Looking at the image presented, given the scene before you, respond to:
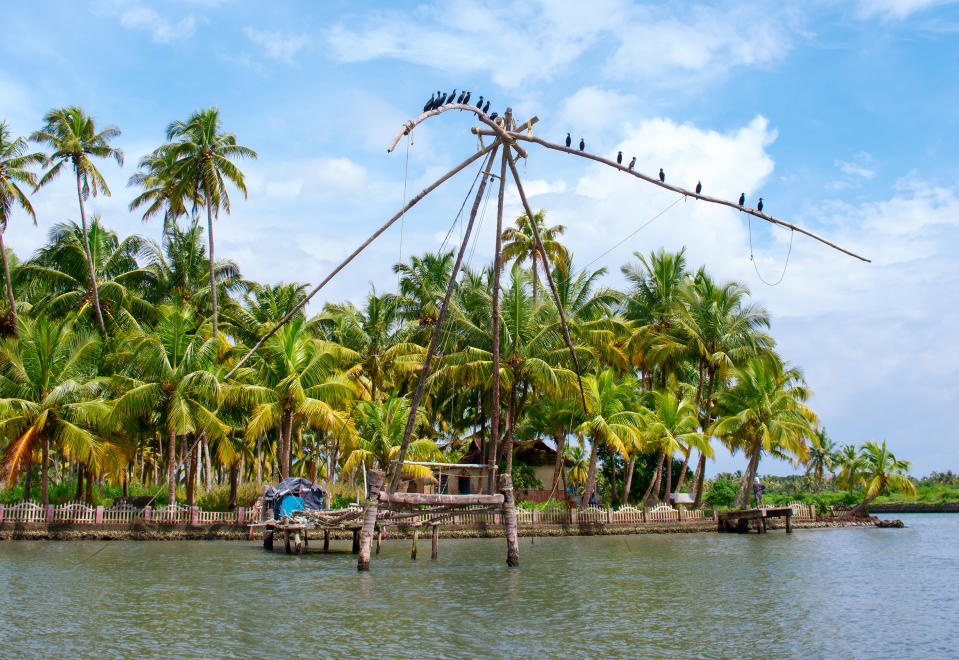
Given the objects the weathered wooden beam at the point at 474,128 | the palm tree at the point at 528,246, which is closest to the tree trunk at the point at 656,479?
the palm tree at the point at 528,246

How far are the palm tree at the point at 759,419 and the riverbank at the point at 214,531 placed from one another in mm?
5757

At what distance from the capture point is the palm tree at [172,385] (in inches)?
1108

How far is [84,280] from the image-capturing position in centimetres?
3725

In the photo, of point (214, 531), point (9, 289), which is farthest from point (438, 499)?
point (9, 289)

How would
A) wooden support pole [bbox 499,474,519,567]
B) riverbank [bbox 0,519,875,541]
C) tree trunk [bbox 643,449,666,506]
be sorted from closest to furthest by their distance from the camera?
wooden support pole [bbox 499,474,519,567], riverbank [bbox 0,519,875,541], tree trunk [bbox 643,449,666,506]

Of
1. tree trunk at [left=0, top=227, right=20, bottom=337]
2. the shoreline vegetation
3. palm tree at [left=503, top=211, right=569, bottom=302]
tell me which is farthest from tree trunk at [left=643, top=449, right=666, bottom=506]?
tree trunk at [left=0, top=227, right=20, bottom=337]

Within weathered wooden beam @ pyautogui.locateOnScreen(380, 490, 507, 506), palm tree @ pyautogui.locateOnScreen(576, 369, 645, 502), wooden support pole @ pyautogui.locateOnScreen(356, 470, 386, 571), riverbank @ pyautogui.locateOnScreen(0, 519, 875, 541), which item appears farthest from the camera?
palm tree @ pyautogui.locateOnScreen(576, 369, 645, 502)

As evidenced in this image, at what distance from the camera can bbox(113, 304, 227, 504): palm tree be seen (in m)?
28.1

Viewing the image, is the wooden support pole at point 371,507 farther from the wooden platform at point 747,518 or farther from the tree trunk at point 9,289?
the wooden platform at point 747,518

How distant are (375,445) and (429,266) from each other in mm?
13594

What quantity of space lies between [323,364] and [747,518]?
20.2m

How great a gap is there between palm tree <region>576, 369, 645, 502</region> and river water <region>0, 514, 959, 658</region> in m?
8.04

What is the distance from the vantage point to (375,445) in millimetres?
31969

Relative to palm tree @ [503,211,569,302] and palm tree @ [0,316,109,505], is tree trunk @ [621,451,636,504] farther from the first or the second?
palm tree @ [0,316,109,505]
